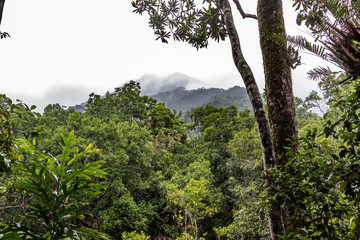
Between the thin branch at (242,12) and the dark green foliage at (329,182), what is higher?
the thin branch at (242,12)

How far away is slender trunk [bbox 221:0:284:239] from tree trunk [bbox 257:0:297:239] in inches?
1.7

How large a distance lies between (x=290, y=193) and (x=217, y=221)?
501 inches

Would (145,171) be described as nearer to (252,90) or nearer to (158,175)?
(158,175)

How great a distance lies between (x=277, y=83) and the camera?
2.06 metres

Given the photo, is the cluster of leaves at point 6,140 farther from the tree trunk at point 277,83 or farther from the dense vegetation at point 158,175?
the tree trunk at point 277,83

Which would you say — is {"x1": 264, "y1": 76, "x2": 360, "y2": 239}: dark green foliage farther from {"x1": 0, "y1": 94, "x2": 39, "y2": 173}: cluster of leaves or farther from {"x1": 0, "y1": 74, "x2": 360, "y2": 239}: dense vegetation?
{"x1": 0, "y1": 94, "x2": 39, "y2": 173}: cluster of leaves

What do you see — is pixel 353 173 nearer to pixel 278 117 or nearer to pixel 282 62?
pixel 278 117

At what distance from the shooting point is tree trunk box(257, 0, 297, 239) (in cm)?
191

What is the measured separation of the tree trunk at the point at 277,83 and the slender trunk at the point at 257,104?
4 cm

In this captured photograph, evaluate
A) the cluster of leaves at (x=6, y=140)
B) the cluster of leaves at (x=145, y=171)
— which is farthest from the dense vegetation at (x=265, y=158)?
the cluster of leaves at (x=145, y=171)

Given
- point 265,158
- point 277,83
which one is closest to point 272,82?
point 277,83

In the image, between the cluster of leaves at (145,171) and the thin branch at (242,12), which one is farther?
the cluster of leaves at (145,171)

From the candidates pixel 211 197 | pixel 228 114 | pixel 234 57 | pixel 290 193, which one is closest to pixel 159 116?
pixel 228 114

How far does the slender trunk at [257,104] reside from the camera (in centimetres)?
181
